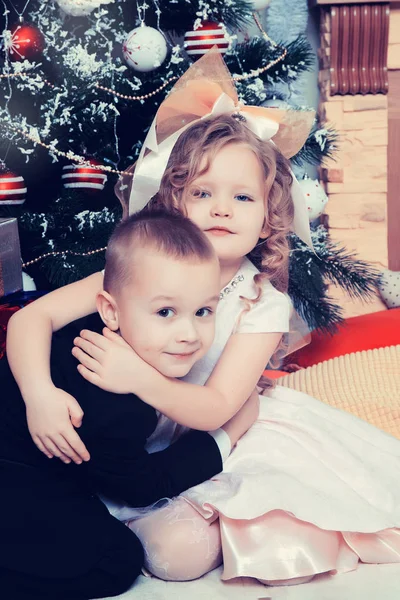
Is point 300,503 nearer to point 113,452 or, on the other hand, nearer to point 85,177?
point 113,452

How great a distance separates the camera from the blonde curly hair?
4.34 ft

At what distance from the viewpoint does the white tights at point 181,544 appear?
44.4 inches

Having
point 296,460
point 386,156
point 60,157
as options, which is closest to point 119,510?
point 296,460

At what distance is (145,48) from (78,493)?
42.3 inches

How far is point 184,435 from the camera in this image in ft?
4.09

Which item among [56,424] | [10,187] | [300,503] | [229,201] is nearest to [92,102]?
[10,187]

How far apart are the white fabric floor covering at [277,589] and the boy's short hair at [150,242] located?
0.43m

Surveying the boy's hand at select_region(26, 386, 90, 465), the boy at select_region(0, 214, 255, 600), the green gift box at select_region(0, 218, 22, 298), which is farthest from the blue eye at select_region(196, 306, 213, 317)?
the green gift box at select_region(0, 218, 22, 298)

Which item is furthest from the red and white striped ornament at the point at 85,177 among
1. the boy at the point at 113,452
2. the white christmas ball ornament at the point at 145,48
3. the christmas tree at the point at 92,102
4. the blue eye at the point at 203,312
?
the blue eye at the point at 203,312

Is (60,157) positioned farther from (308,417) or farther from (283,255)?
(308,417)

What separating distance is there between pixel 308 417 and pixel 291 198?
397 millimetres

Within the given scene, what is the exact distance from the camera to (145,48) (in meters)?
1.79

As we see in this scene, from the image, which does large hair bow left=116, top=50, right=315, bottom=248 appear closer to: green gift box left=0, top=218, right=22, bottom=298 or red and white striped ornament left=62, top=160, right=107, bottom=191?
green gift box left=0, top=218, right=22, bottom=298

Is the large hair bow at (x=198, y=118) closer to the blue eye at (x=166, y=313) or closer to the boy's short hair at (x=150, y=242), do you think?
the boy's short hair at (x=150, y=242)
